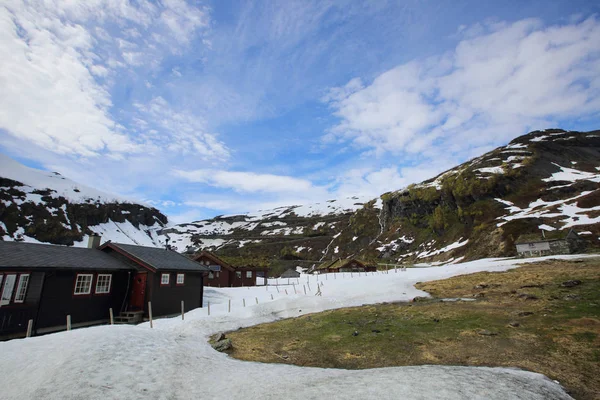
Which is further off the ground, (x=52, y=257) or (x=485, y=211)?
(x=485, y=211)

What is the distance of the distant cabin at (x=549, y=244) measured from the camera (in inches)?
2098

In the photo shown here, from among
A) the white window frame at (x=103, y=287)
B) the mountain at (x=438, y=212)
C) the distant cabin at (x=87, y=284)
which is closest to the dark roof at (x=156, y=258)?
the distant cabin at (x=87, y=284)

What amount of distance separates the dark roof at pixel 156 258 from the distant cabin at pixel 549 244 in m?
59.3

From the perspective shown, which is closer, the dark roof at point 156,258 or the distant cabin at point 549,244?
the dark roof at point 156,258

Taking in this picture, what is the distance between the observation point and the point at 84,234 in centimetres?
12800

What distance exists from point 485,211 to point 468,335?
9062cm

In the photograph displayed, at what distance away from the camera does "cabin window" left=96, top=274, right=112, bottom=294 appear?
27886 mm

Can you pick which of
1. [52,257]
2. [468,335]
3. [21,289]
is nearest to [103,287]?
[52,257]

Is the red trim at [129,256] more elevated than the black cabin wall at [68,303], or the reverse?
the red trim at [129,256]

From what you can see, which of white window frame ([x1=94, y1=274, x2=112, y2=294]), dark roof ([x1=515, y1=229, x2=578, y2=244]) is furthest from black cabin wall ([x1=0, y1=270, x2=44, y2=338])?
dark roof ([x1=515, y1=229, x2=578, y2=244])

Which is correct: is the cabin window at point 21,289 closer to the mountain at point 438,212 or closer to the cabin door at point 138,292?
the cabin door at point 138,292

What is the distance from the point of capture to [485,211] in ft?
301

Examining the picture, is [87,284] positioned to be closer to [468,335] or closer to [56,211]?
[468,335]

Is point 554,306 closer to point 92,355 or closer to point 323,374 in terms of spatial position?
point 323,374
